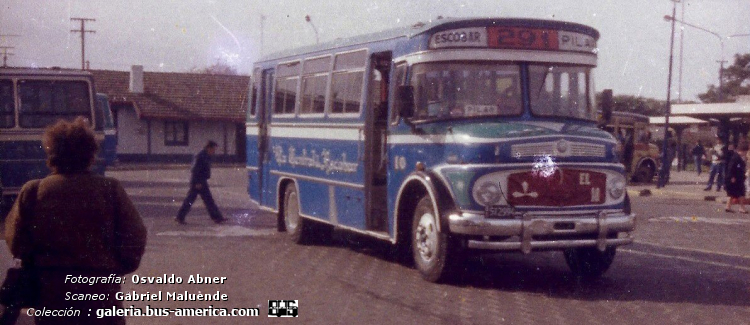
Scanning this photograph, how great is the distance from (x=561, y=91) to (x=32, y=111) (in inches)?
485

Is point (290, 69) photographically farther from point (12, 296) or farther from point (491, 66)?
point (12, 296)

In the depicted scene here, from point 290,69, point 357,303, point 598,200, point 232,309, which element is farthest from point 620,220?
point 290,69

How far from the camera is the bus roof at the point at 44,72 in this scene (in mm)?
19703

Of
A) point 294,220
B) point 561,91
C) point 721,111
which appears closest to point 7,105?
point 294,220

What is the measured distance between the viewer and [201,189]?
1803 cm

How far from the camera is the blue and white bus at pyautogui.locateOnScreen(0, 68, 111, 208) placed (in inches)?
770

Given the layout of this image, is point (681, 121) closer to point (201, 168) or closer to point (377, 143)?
point (201, 168)

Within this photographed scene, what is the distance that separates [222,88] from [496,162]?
52028mm

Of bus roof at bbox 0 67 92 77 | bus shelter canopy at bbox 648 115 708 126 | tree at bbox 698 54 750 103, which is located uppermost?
tree at bbox 698 54 750 103

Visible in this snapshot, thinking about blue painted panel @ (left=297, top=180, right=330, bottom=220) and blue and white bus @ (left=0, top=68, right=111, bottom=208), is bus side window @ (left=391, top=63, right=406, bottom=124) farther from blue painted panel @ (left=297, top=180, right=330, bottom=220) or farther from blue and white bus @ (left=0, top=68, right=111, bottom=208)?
blue and white bus @ (left=0, top=68, right=111, bottom=208)

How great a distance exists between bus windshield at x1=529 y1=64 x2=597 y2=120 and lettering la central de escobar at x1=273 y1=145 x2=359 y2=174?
8.89ft

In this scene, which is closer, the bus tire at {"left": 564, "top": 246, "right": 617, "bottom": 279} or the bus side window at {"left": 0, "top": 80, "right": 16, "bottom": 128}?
the bus tire at {"left": 564, "top": 246, "right": 617, "bottom": 279}

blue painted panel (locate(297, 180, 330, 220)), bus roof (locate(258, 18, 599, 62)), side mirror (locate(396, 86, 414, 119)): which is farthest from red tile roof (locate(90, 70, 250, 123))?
side mirror (locate(396, 86, 414, 119))

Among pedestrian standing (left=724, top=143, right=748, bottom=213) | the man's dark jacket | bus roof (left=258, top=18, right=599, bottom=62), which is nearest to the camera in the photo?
bus roof (left=258, top=18, right=599, bottom=62)
